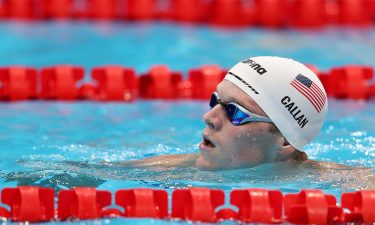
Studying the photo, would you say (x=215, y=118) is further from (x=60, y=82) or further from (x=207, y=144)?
(x=60, y=82)

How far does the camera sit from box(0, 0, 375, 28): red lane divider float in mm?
8664

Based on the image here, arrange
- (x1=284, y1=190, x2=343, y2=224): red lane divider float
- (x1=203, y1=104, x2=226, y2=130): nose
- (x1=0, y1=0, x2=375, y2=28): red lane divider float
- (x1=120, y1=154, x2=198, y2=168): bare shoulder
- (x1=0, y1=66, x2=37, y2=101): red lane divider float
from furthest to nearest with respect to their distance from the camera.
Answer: (x1=0, y1=0, x2=375, y2=28): red lane divider float
(x1=0, y1=66, x2=37, y2=101): red lane divider float
(x1=120, y1=154, x2=198, y2=168): bare shoulder
(x1=203, y1=104, x2=226, y2=130): nose
(x1=284, y1=190, x2=343, y2=224): red lane divider float

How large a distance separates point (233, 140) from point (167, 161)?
545 millimetres

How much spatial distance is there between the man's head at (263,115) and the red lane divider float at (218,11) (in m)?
4.32

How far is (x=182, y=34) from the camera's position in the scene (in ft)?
27.4

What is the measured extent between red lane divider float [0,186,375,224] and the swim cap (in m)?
0.48

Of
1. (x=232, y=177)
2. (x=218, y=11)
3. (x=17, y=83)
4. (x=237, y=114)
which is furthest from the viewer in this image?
(x=218, y=11)

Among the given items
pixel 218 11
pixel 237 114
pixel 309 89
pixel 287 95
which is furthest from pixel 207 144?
pixel 218 11

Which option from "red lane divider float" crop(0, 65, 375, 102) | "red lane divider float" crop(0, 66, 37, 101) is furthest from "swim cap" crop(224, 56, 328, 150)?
"red lane divider float" crop(0, 66, 37, 101)

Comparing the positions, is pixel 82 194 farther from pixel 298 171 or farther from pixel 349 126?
pixel 349 126

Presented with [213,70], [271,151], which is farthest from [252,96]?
[213,70]

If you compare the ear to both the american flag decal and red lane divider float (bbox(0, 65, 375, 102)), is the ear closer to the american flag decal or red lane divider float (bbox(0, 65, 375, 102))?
the american flag decal

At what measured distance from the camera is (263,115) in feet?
14.2

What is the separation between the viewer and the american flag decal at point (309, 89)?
433 cm
